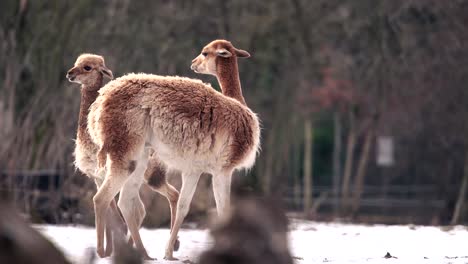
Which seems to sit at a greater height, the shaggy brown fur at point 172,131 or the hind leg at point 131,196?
the shaggy brown fur at point 172,131

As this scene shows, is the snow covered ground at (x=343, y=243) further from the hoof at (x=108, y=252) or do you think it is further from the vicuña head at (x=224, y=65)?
the vicuña head at (x=224, y=65)

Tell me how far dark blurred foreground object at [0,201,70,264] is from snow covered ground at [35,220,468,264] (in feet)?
14.4

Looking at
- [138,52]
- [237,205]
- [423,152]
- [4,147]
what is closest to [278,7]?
[138,52]

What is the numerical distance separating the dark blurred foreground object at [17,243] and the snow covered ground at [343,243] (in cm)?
439

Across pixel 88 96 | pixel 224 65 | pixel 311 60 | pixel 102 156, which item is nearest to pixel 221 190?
pixel 102 156

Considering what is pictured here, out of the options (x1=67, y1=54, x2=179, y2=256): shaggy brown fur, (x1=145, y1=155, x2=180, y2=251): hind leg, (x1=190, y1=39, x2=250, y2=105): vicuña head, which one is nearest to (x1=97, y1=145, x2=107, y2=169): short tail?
(x1=67, y1=54, x2=179, y2=256): shaggy brown fur

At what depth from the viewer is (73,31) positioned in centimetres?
2125

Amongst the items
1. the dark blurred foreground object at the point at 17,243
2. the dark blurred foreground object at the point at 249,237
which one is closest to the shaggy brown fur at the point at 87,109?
the dark blurred foreground object at the point at 249,237

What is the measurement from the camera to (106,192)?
909 cm

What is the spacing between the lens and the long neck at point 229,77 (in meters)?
10.5

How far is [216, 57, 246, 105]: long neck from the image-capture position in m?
A: 10.5

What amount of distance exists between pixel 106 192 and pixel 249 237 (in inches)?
170

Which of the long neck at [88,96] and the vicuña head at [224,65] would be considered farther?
the vicuña head at [224,65]

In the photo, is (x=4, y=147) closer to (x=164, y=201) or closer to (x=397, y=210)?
(x=164, y=201)
